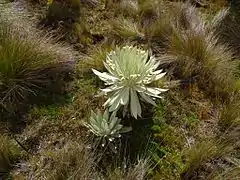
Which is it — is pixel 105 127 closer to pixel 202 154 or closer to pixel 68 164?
pixel 68 164

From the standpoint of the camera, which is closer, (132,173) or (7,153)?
(132,173)

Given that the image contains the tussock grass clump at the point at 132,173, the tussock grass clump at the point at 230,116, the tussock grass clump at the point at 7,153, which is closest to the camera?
the tussock grass clump at the point at 132,173

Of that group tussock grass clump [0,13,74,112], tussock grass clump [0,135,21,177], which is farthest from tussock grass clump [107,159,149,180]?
tussock grass clump [0,13,74,112]

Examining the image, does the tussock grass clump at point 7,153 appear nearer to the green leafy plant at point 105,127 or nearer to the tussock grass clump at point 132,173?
the green leafy plant at point 105,127

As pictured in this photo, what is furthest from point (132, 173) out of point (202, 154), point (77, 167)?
point (202, 154)

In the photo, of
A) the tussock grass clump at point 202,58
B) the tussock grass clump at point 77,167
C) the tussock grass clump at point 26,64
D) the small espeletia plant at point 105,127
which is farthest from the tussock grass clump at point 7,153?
the tussock grass clump at point 202,58
